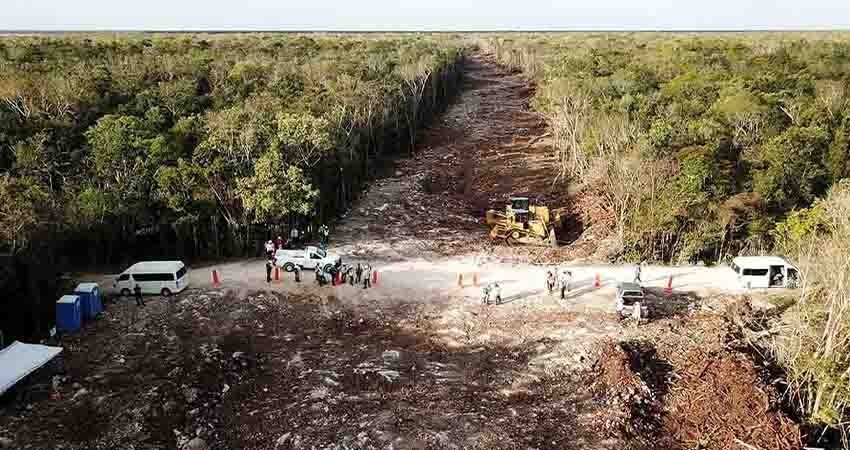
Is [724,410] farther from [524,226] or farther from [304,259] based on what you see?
[304,259]

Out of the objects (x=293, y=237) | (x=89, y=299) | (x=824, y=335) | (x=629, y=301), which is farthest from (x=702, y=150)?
(x=89, y=299)

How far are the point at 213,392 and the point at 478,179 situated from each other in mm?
37172

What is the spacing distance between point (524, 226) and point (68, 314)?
2570cm

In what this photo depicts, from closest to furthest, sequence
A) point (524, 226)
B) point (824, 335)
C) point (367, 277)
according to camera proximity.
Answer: point (824, 335), point (367, 277), point (524, 226)

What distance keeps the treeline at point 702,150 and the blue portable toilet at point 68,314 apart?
90.0ft

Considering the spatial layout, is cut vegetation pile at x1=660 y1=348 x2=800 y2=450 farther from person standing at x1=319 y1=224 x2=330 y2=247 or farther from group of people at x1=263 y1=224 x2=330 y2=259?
person standing at x1=319 y1=224 x2=330 y2=247

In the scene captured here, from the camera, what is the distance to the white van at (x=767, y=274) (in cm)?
3275

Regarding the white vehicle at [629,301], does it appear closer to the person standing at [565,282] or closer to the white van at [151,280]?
the person standing at [565,282]

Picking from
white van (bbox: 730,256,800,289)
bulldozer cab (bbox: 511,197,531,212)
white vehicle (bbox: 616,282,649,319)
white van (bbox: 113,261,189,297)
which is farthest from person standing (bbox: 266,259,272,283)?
white van (bbox: 730,256,800,289)

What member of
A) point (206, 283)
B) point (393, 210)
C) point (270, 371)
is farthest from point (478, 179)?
point (270, 371)

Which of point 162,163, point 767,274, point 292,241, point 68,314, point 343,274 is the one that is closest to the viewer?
point 68,314

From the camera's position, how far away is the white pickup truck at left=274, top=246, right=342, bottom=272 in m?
34.7

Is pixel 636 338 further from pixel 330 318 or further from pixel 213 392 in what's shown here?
pixel 213 392

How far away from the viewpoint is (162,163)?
1495 inches
